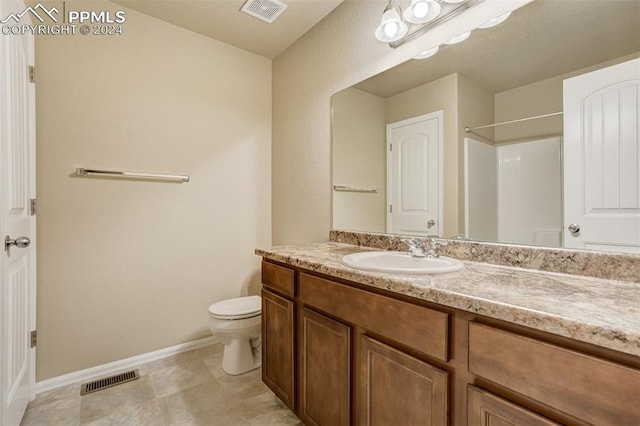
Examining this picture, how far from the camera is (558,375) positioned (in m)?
0.63

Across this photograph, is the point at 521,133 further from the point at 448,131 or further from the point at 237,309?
the point at 237,309

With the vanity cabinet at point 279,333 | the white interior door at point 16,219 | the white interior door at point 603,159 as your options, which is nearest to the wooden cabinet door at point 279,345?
the vanity cabinet at point 279,333

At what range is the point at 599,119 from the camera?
1.03 m

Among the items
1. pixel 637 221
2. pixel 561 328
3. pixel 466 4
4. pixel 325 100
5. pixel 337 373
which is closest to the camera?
pixel 561 328

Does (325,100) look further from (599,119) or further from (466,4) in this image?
(599,119)

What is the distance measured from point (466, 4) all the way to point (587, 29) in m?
0.49

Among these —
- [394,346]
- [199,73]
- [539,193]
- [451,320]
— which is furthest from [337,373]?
[199,73]

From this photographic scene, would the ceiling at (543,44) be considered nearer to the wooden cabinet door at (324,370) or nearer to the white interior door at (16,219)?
the wooden cabinet door at (324,370)

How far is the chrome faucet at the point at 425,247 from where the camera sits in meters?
1.36

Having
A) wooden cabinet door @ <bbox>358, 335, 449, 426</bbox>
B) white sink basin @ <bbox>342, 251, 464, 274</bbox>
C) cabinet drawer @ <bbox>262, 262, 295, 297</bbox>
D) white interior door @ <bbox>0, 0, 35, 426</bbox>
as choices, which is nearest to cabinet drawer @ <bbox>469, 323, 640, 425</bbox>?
wooden cabinet door @ <bbox>358, 335, 449, 426</bbox>

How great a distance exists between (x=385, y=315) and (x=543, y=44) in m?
1.21

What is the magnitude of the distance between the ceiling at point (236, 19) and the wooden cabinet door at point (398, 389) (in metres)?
2.08

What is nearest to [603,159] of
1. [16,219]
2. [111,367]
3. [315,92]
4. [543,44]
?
[543,44]

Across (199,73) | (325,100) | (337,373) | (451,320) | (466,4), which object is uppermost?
(199,73)
